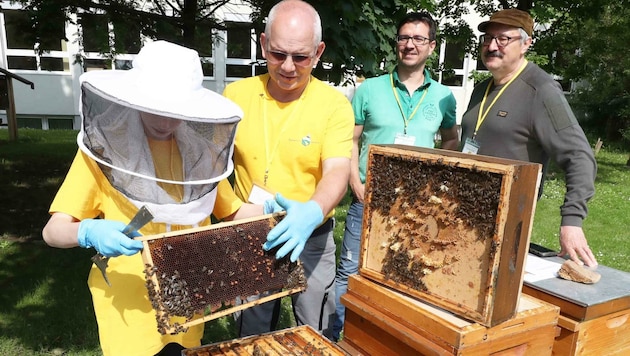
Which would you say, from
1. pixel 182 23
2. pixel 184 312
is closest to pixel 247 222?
pixel 184 312

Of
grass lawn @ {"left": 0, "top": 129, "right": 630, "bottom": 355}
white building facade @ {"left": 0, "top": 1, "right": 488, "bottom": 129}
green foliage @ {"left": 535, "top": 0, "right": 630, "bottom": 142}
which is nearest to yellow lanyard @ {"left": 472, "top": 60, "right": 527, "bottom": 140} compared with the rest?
grass lawn @ {"left": 0, "top": 129, "right": 630, "bottom": 355}

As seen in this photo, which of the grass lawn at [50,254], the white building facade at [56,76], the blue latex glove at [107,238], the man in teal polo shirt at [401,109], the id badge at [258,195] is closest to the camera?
the blue latex glove at [107,238]

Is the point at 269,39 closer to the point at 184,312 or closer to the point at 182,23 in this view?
the point at 184,312

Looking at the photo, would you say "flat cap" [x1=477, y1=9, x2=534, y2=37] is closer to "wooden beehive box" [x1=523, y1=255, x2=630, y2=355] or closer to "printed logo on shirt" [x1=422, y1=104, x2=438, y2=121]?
"printed logo on shirt" [x1=422, y1=104, x2=438, y2=121]

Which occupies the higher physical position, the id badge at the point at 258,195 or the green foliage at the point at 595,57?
the green foliage at the point at 595,57

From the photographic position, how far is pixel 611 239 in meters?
6.66

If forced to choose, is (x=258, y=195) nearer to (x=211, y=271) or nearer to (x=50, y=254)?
(x=211, y=271)

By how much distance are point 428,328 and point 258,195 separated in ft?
3.54

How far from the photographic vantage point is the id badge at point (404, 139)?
325cm

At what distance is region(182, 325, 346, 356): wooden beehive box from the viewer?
1745mm

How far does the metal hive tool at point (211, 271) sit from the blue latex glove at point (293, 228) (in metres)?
0.06

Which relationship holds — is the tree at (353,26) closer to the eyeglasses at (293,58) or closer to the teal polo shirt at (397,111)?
the teal polo shirt at (397,111)

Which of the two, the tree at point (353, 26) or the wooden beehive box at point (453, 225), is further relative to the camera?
the tree at point (353, 26)

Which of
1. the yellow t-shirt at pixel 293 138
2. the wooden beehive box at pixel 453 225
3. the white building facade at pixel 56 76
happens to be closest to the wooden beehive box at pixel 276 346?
the wooden beehive box at pixel 453 225
